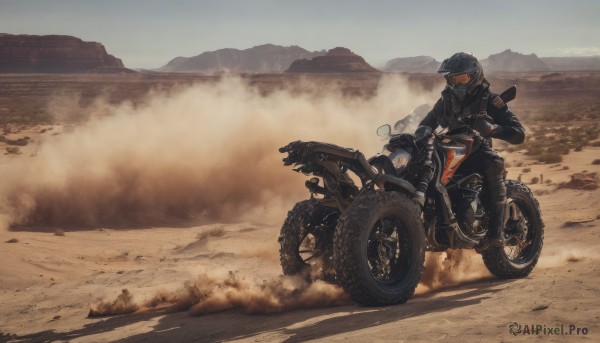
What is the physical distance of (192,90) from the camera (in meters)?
22.0

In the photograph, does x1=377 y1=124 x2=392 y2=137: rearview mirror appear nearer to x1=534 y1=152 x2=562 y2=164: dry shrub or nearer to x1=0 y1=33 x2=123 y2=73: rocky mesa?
x1=534 y1=152 x2=562 y2=164: dry shrub

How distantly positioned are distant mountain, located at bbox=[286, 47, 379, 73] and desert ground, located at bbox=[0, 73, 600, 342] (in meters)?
133

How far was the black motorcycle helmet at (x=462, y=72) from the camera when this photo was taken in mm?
6344

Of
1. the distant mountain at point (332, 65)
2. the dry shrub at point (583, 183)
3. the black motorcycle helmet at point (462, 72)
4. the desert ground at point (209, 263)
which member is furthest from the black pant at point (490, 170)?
the distant mountain at point (332, 65)

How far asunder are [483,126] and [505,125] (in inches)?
20.4

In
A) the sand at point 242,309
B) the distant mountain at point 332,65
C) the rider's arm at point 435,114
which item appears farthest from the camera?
the distant mountain at point 332,65

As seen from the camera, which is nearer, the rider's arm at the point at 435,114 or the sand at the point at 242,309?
the sand at the point at 242,309

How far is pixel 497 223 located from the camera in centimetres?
634

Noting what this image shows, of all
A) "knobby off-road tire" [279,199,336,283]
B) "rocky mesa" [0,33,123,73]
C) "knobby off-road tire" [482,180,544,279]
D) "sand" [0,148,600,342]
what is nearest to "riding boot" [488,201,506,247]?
"knobby off-road tire" [482,180,544,279]

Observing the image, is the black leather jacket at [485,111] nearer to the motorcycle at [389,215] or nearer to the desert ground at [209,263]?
the motorcycle at [389,215]

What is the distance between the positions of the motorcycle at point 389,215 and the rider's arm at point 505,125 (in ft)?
0.90

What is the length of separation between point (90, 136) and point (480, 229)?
1302cm

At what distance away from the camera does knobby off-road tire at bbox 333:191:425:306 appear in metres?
5.09

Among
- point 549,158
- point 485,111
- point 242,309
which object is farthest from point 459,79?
point 549,158
